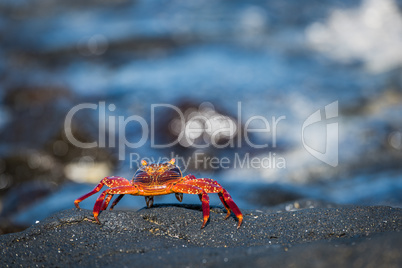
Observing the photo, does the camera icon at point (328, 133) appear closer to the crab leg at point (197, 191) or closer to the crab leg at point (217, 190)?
the crab leg at point (217, 190)

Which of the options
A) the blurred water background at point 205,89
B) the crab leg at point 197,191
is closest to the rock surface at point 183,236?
the crab leg at point 197,191

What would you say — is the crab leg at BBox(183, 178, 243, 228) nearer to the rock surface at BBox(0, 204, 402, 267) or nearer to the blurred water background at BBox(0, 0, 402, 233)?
the rock surface at BBox(0, 204, 402, 267)

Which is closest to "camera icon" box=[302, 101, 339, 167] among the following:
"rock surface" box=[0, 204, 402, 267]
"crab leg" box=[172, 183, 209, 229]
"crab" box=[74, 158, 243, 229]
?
"rock surface" box=[0, 204, 402, 267]

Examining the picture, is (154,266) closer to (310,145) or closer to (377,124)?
(310,145)

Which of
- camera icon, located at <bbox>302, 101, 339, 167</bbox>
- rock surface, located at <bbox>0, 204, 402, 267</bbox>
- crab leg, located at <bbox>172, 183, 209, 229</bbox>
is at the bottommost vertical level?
rock surface, located at <bbox>0, 204, 402, 267</bbox>

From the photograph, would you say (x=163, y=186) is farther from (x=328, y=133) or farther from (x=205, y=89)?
(x=205, y=89)

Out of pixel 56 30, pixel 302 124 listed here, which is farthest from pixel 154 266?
pixel 56 30

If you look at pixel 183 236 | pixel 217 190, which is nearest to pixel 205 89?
pixel 217 190
